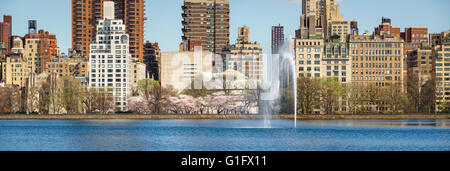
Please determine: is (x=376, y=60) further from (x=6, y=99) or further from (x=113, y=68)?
(x=6, y=99)

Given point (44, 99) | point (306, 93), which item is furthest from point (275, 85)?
point (44, 99)

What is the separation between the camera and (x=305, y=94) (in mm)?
150250

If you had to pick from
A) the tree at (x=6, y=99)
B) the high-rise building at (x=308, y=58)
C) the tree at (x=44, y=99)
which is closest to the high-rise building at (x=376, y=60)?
the high-rise building at (x=308, y=58)

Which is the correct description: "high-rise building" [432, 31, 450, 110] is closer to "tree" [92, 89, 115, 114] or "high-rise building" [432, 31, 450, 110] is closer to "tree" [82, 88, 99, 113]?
"tree" [92, 89, 115, 114]

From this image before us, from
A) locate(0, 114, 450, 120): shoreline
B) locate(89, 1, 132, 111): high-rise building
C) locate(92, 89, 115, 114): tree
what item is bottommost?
locate(0, 114, 450, 120): shoreline

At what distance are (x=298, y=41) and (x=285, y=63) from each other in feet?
112

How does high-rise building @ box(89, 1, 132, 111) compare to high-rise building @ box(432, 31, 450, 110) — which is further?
high-rise building @ box(432, 31, 450, 110)

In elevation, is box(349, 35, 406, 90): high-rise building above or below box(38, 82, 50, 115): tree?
above

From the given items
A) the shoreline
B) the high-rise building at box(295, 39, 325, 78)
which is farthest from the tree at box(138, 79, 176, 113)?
the high-rise building at box(295, 39, 325, 78)

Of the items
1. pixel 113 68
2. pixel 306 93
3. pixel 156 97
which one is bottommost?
pixel 156 97

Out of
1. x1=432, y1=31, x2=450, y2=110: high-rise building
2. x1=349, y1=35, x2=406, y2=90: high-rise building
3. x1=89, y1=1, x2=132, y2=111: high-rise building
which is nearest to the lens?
x1=349, y1=35, x2=406, y2=90: high-rise building

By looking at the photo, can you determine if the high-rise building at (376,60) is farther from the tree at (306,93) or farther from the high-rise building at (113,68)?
the high-rise building at (113,68)
